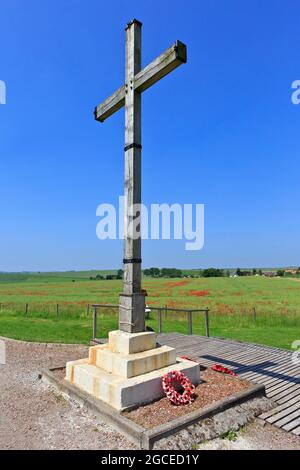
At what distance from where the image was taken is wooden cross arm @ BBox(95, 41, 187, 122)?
4742 mm

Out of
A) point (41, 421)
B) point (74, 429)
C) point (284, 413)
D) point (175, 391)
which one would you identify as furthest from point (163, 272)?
point (74, 429)

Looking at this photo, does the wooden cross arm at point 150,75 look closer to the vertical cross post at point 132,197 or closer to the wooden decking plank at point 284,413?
the vertical cross post at point 132,197

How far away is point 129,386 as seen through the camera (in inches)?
174

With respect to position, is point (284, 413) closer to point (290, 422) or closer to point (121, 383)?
point (290, 422)

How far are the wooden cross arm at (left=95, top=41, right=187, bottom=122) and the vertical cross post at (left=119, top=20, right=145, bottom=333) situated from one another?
0.19m

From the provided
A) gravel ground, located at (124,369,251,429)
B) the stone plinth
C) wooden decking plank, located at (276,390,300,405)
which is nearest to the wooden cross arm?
the stone plinth

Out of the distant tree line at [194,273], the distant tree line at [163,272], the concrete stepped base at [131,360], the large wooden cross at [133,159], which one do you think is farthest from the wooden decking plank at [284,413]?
the distant tree line at [163,272]

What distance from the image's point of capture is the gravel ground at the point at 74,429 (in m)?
3.80

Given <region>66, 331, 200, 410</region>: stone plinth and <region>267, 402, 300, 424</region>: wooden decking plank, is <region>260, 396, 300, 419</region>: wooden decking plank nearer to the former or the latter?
<region>267, 402, 300, 424</region>: wooden decking plank

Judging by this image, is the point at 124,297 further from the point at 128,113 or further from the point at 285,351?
the point at 285,351

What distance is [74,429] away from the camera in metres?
4.13

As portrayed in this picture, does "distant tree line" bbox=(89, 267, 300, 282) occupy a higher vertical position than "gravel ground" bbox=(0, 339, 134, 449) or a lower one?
lower

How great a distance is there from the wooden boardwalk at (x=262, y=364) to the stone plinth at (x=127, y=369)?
138 cm
